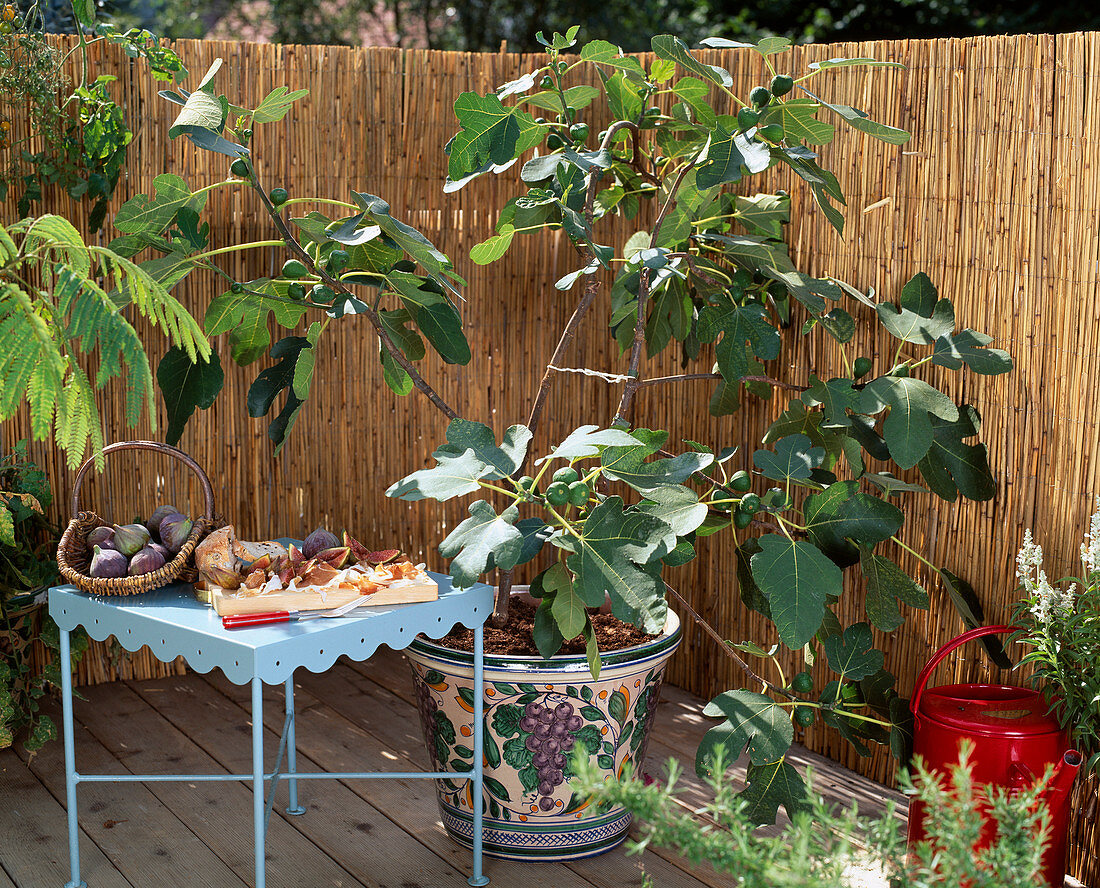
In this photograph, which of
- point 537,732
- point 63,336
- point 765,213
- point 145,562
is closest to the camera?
point 63,336

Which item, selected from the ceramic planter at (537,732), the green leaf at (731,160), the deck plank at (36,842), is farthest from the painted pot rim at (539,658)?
the green leaf at (731,160)

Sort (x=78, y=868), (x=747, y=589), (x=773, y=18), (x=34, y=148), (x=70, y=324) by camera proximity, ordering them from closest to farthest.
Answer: (x=70, y=324) → (x=78, y=868) → (x=747, y=589) → (x=34, y=148) → (x=773, y=18)

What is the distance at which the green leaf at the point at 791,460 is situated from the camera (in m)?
1.91

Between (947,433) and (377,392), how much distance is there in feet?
4.83

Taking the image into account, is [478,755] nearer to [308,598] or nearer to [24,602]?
[308,598]

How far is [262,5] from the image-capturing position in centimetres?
810

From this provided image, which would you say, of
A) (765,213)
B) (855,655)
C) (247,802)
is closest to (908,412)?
(855,655)

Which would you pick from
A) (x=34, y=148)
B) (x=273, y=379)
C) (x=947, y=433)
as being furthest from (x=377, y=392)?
(x=947, y=433)

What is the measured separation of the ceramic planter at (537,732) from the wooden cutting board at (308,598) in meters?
0.17

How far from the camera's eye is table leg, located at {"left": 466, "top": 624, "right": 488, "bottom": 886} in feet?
6.45

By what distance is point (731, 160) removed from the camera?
1.85 m

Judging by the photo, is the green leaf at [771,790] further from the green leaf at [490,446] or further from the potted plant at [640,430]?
the green leaf at [490,446]

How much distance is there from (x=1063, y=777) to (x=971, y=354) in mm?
727

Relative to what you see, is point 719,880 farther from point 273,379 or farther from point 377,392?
point 377,392
